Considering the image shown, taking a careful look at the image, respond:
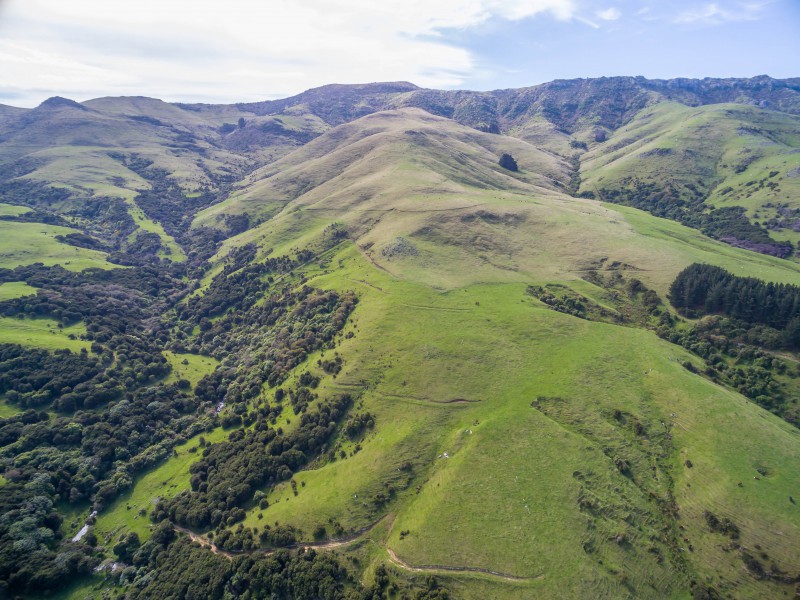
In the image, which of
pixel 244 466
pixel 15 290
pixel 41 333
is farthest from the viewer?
pixel 15 290

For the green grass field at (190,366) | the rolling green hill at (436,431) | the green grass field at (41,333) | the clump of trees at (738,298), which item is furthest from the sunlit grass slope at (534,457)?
the green grass field at (41,333)

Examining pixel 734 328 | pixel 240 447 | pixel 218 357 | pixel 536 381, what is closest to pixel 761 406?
pixel 734 328

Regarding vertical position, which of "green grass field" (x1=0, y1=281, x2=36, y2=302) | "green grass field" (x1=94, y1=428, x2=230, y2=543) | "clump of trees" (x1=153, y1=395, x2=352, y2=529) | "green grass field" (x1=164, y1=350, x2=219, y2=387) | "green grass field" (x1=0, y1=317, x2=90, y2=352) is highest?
"green grass field" (x1=0, y1=281, x2=36, y2=302)

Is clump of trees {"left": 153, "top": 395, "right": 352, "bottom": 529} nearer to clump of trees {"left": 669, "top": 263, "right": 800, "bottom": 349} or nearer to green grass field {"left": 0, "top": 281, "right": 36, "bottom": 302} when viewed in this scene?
clump of trees {"left": 669, "top": 263, "right": 800, "bottom": 349}

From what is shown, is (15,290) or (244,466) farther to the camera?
(15,290)

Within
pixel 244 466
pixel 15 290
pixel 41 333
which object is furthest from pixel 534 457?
pixel 15 290

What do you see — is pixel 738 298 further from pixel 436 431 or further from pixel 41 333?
pixel 41 333

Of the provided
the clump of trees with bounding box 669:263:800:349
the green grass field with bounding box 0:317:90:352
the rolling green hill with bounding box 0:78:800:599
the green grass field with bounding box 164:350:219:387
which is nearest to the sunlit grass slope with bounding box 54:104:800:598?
the rolling green hill with bounding box 0:78:800:599

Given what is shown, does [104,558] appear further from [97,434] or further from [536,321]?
[536,321]

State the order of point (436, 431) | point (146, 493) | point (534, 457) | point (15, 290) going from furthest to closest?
point (15, 290) → point (146, 493) → point (436, 431) → point (534, 457)

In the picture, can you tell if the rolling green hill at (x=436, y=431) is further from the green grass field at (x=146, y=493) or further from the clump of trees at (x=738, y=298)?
the clump of trees at (x=738, y=298)

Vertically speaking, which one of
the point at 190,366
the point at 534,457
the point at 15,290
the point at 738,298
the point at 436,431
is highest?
the point at 738,298

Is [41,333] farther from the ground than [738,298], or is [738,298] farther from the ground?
[738,298]
